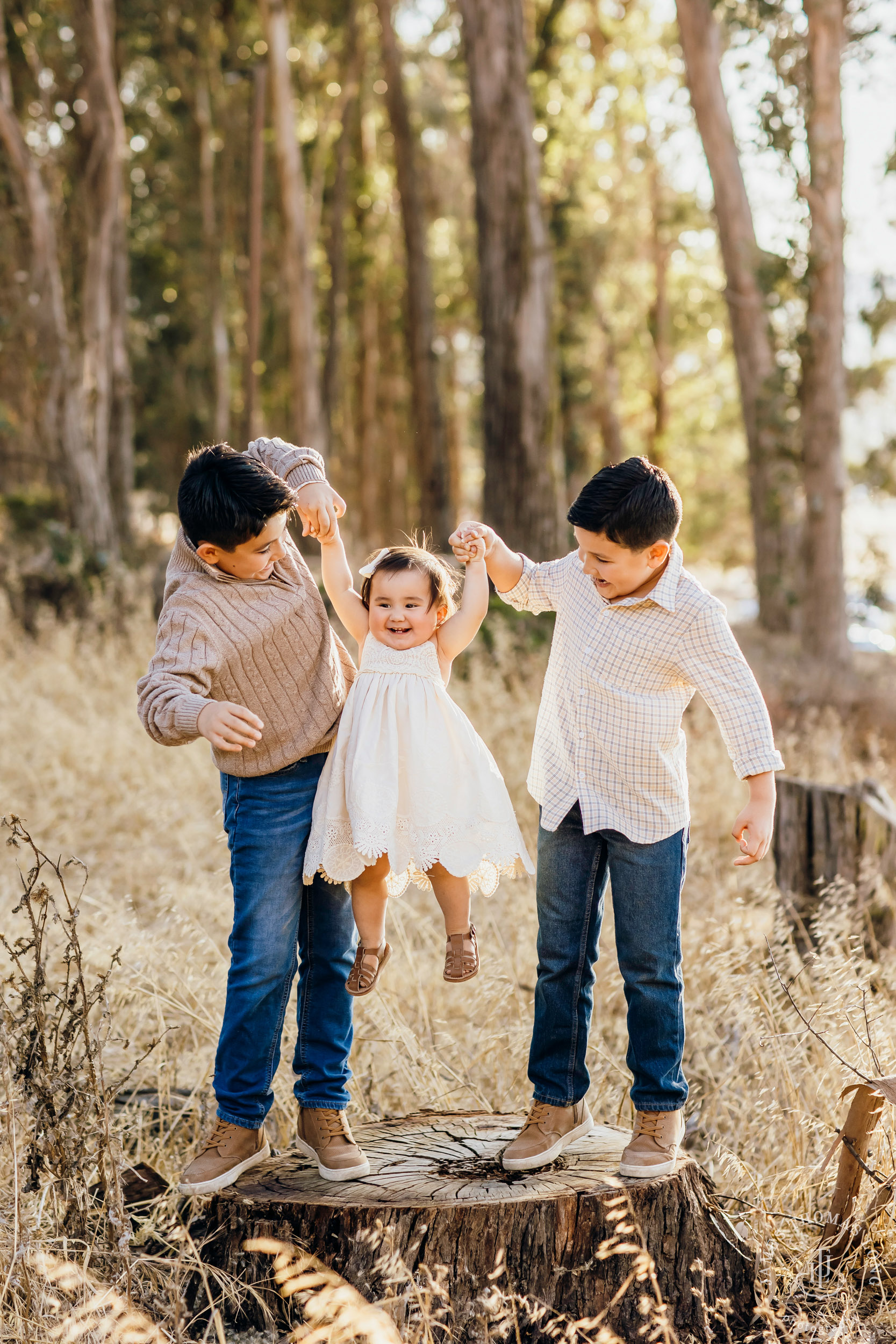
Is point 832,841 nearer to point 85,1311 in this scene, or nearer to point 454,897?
point 454,897

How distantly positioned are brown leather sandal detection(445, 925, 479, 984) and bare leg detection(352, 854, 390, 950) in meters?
0.16

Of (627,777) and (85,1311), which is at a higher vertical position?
(627,777)

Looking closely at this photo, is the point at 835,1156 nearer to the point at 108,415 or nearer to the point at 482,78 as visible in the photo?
the point at 482,78

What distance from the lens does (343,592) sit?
2.68 m

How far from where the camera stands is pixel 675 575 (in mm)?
2475

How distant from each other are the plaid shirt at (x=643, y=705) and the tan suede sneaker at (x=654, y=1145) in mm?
640

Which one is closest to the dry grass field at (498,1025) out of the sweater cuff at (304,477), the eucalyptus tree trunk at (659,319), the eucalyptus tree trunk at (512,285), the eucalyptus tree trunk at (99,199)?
the sweater cuff at (304,477)

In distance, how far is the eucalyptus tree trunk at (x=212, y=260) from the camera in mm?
17766

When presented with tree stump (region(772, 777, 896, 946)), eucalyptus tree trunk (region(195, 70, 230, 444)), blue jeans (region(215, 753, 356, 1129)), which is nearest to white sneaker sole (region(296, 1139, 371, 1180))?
blue jeans (region(215, 753, 356, 1129))

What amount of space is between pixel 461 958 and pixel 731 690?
85 cm

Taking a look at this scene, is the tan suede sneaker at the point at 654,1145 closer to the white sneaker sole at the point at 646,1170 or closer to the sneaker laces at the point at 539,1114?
the white sneaker sole at the point at 646,1170

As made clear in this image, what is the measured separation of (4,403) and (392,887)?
18.2 meters

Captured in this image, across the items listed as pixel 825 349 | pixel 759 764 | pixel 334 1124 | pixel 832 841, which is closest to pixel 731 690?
pixel 759 764

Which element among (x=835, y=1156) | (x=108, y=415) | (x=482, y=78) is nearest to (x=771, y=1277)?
(x=835, y=1156)
